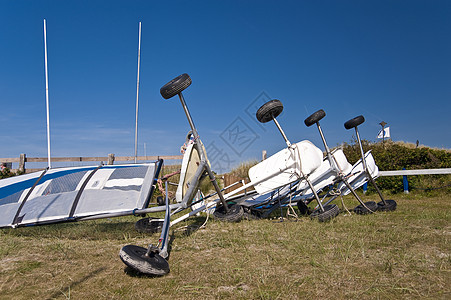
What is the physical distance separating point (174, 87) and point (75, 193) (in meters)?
2.01

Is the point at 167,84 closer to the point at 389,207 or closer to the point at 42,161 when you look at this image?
the point at 389,207

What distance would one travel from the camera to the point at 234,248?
12.0 feet

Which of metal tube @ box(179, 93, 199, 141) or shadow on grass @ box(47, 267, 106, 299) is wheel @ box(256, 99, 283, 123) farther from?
shadow on grass @ box(47, 267, 106, 299)

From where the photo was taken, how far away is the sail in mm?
4180

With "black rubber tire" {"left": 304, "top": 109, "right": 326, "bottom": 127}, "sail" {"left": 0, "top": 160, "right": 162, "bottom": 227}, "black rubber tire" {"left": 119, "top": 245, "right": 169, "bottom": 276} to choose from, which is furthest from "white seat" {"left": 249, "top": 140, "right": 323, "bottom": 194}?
"black rubber tire" {"left": 119, "top": 245, "right": 169, "bottom": 276}

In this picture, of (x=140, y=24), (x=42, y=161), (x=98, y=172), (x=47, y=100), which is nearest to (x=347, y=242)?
(x=98, y=172)

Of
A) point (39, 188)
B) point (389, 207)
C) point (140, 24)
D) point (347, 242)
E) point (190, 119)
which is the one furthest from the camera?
point (140, 24)

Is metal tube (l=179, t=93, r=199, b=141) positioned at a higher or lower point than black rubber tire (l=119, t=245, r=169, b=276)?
higher

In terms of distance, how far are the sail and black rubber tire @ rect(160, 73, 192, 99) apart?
1.33 meters

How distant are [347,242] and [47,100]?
19.7ft

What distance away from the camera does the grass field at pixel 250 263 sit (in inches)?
92.9

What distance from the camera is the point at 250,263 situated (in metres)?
3.06

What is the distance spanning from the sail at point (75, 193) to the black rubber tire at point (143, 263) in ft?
4.24

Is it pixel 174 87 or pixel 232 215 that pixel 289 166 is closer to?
pixel 232 215
